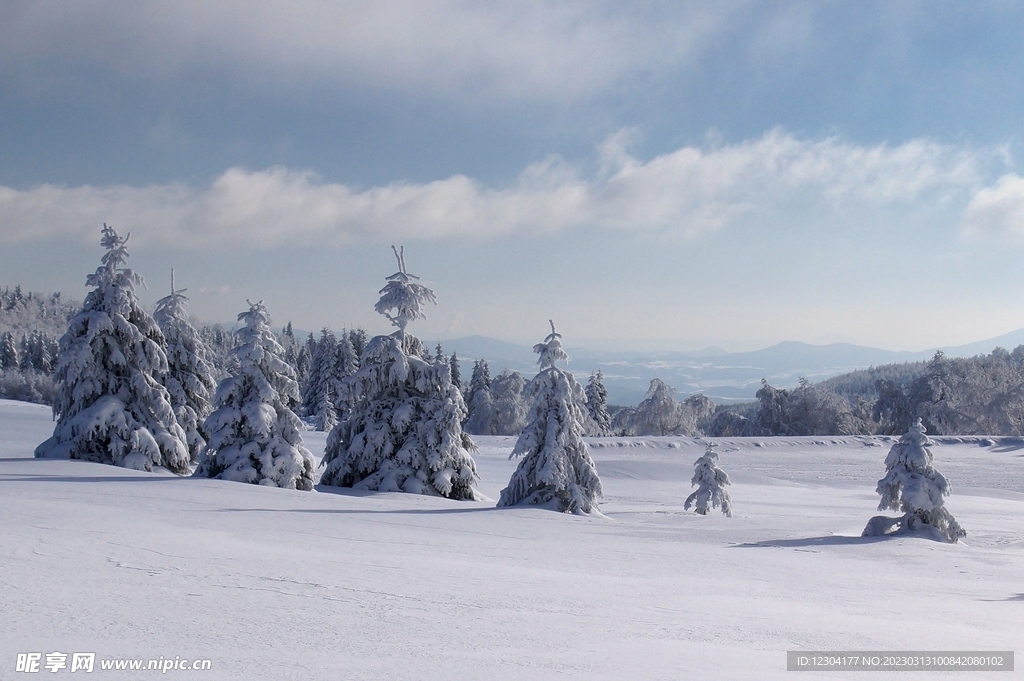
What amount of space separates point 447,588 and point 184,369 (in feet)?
80.4

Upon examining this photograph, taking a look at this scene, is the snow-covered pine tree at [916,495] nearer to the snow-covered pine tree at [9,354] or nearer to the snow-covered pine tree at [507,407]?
the snow-covered pine tree at [507,407]

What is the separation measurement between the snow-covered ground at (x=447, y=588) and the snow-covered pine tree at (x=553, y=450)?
5.96 feet

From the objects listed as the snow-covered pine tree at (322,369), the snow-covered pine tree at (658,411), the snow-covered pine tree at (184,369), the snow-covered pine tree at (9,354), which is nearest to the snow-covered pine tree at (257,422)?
the snow-covered pine tree at (184,369)

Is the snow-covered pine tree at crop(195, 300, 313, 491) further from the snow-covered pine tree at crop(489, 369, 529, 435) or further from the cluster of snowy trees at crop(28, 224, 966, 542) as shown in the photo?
the snow-covered pine tree at crop(489, 369, 529, 435)

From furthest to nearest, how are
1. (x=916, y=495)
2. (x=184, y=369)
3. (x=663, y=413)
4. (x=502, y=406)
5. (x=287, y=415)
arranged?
(x=502, y=406)
(x=663, y=413)
(x=184, y=369)
(x=287, y=415)
(x=916, y=495)

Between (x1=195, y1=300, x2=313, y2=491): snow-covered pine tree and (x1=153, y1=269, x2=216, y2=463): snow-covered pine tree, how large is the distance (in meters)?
6.59

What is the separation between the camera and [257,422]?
20.0 m

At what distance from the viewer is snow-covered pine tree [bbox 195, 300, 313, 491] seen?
20.0 meters

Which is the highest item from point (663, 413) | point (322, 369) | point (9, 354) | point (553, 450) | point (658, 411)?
point (9, 354)

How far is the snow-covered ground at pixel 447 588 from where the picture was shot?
4.55 metres

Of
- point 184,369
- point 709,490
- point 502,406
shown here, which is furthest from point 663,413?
point 184,369

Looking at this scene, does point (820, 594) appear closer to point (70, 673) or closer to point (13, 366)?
point (70, 673)

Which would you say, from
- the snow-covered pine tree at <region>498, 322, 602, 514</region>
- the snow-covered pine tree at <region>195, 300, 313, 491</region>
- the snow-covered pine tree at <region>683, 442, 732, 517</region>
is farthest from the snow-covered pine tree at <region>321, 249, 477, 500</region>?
the snow-covered pine tree at <region>683, 442, 732, 517</region>

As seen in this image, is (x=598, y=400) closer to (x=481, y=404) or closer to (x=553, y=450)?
(x=481, y=404)
